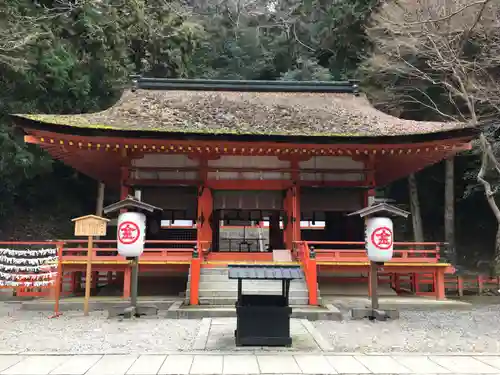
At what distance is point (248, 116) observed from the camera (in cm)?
1381

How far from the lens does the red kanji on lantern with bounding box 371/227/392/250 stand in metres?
9.16

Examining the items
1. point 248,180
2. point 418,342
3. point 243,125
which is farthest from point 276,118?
point 418,342

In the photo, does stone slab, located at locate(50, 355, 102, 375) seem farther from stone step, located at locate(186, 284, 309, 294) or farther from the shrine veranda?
stone step, located at locate(186, 284, 309, 294)

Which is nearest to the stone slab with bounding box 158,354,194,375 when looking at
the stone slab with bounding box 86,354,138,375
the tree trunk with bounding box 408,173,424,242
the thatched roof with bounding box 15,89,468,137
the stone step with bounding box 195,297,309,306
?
the stone slab with bounding box 86,354,138,375

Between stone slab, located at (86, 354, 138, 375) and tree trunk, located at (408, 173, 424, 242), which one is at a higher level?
tree trunk, located at (408, 173, 424, 242)

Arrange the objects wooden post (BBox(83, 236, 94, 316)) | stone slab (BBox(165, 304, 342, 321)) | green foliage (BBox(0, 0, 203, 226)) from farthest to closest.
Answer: green foliage (BBox(0, 0, 203, 226))
wooden post (BBox(83, 236, 94, 316))
stone slab (BBox(165, 304, 342, 321))

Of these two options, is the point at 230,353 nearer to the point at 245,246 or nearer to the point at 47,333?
the point at 47,333

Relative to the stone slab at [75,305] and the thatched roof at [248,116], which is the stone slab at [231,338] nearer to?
the stone slab at [75,305]

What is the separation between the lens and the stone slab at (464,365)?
5254 mm

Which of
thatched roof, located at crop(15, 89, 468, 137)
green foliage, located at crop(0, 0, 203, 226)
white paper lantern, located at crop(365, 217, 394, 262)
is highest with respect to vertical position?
green foliage, located at crop(0, 0, 203, 226)

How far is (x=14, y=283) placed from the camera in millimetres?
10867

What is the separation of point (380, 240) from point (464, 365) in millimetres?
3888

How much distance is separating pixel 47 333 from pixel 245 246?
13.4 metres

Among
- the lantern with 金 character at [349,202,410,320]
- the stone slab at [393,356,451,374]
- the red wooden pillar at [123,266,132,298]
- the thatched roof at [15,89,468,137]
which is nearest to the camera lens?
the stone slab at [393,356,451,374]
